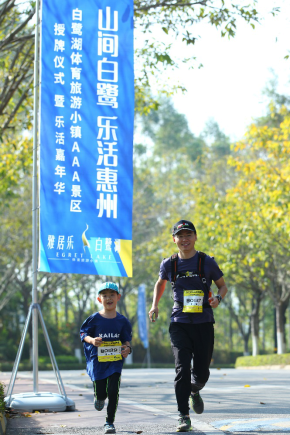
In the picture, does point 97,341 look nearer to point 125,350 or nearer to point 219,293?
point 125,350

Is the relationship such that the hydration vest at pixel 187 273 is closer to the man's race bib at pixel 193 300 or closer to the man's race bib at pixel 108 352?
the man's race bib at pixel 193 300

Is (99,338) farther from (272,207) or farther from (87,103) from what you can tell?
(272,207)

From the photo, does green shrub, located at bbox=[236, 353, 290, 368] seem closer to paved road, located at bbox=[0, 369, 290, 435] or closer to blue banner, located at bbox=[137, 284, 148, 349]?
blue banner, located at bbox=[137, 284, 148, 349]

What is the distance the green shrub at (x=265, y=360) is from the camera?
2388 centimetres

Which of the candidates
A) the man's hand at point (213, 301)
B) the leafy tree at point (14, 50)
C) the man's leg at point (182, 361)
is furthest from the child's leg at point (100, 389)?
the leafy tree at point (14, 50)

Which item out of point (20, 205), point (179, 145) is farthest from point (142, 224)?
point (179, 145)

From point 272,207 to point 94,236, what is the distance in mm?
11945

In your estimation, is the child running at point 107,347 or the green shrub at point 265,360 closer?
the child running at point 107,347

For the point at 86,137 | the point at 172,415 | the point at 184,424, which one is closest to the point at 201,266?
the point at 184,424

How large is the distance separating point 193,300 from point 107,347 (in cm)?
88

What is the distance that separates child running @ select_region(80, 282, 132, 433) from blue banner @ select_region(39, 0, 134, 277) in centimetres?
211

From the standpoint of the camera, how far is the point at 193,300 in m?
6.14

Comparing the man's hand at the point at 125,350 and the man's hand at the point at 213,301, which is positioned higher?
the man's hand at the point at 213,301

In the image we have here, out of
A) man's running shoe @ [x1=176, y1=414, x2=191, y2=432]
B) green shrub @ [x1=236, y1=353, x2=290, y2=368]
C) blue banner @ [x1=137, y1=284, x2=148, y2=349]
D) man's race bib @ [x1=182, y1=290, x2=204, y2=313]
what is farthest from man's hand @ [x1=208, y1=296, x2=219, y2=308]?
blue banner @ [x1=137, y1=284, x2=148, y2=349]
